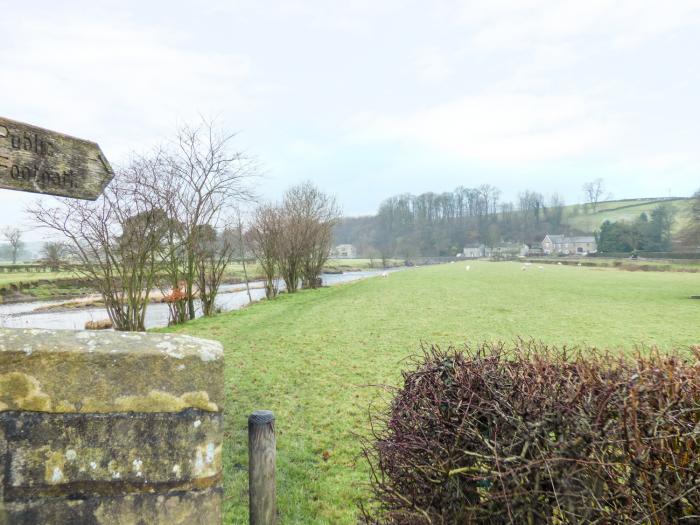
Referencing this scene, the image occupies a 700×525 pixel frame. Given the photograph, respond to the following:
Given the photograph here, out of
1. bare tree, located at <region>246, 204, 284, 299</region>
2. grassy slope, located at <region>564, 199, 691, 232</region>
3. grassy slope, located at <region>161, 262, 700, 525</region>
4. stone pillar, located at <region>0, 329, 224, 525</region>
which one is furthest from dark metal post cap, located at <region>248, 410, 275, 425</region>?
grassy slope, located at <region>564, 199, 691, 232</region>

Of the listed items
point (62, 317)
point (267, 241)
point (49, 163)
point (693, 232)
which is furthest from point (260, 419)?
point (693, 232)

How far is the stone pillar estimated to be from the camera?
1941 mm

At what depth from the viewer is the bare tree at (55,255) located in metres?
12.2

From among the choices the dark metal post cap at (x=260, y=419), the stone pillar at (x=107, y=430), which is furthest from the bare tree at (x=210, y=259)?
the stone pillar at (x=107, y=430)

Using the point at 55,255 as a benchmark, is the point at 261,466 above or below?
below

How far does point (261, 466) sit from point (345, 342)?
796cm

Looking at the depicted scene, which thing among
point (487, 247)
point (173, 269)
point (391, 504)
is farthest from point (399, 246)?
point (391, 504)

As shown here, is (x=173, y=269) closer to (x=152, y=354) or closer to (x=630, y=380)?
(x=152, y=354)

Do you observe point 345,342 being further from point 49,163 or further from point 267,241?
point 267,241

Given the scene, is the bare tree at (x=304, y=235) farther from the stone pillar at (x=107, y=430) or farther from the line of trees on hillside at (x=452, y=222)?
the line of trees on hillside at (x=452, y=222)

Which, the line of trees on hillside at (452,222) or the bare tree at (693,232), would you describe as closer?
the bare tree at (693,232)

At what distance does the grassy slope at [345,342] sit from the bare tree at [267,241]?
3472mm

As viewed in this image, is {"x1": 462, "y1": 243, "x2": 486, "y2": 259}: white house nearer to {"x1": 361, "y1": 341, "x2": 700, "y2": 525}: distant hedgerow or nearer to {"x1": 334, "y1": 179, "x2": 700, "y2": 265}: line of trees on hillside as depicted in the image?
{"x1": 334, "y1": 179, "x2": 700, "y2": 265}: line of trees on hillside

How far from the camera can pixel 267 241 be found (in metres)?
25.5
